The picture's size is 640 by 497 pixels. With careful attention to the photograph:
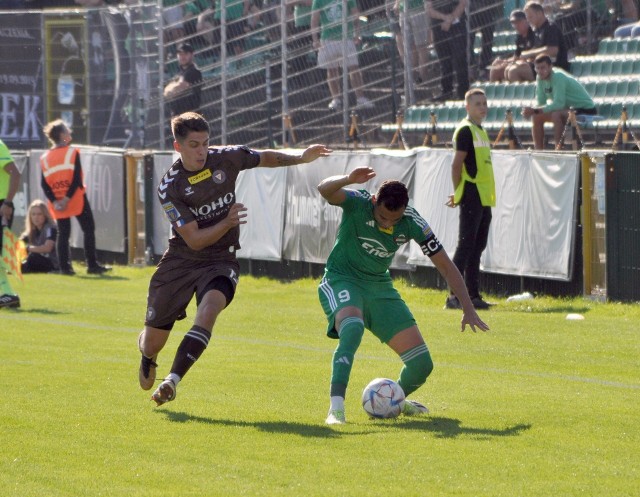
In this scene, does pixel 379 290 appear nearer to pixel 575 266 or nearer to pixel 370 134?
pixel 575 266

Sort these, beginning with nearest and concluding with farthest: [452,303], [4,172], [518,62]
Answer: [4,172] < [452,303] < [518,62]

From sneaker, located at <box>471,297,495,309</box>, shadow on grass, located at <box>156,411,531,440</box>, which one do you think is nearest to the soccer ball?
shadow on grass, located at <box>156,411,531,440</box>

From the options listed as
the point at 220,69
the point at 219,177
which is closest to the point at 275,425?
the point at 219,177

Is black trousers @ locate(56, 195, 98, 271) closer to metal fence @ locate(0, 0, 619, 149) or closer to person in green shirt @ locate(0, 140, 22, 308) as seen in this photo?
metal fence @ locate(0, 0, 619, 149)

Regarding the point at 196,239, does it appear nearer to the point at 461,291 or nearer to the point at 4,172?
the point at 461,291

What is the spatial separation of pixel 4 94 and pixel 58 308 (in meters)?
10.3

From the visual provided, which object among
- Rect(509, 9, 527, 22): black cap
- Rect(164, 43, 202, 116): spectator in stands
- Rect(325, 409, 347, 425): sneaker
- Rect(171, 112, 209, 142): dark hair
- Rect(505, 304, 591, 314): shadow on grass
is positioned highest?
Rect(509, 9, 527, 22): black cap

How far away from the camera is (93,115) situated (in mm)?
24500

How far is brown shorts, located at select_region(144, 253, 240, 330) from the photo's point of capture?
903 cm

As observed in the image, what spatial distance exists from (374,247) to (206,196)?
117 centimetres

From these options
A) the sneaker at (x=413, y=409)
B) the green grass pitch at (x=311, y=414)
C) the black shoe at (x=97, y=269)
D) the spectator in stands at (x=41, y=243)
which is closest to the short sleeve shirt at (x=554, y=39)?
the green grass pitch at (x=311, y=414)

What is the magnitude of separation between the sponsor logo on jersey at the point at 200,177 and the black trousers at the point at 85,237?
11634 mm

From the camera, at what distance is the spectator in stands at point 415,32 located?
2239cm

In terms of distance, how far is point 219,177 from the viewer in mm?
8984
